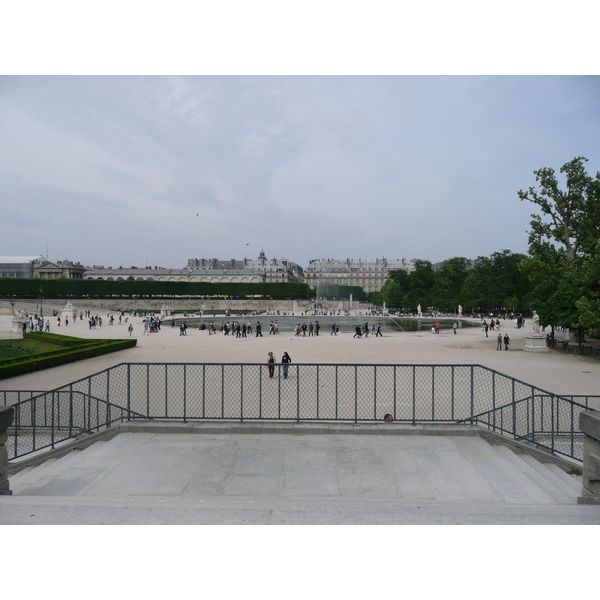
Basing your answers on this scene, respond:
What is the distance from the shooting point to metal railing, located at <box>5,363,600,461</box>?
790 cm

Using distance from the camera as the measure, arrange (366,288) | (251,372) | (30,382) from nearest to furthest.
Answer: (30,382)
(251,372)
(366,288)

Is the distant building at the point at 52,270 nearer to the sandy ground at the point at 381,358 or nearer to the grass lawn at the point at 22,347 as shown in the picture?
the grass lawn at the point at 22,347

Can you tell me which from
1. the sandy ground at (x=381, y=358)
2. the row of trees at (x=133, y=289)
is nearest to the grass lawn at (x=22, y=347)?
the sandy ground at (x=381, y=358)

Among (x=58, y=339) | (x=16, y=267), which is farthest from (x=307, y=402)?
(x=16, y=267)

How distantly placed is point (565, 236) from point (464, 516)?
30.2 metres

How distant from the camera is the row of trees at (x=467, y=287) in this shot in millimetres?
61156

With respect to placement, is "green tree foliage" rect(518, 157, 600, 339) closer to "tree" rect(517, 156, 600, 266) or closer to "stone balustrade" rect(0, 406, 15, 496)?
"tree" rect(517, 156, 600, 266)

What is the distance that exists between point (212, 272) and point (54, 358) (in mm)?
119796

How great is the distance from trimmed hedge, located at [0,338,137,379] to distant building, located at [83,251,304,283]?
104m

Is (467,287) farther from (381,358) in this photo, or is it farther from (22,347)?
(22,347)

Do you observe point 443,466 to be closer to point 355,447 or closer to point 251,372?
point 355,447

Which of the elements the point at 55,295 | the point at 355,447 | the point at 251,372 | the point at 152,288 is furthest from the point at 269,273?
the point at 355,447

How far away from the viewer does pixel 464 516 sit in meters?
4.00

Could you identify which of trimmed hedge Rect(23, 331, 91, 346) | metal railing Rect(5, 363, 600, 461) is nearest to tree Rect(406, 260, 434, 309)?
trimmed hedge Rect(23, 331, 91, 346)
